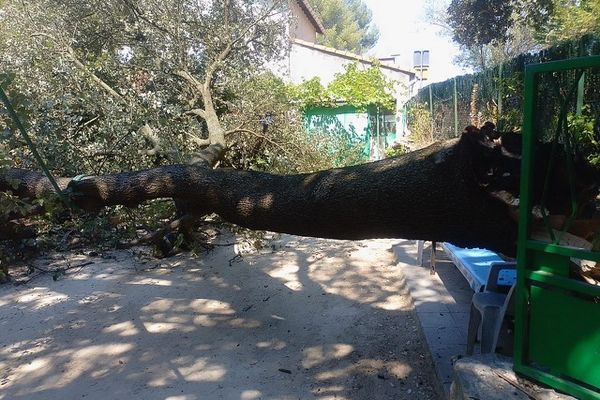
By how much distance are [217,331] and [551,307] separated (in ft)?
10.3

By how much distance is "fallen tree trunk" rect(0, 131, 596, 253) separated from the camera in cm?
219

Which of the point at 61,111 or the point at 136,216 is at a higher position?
the point at 61,111

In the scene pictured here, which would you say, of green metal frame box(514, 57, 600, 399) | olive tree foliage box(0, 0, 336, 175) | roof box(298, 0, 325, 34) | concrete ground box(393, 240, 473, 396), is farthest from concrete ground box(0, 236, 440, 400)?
roof box(298, 0, 325, 34)

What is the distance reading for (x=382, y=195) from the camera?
8.13 ft

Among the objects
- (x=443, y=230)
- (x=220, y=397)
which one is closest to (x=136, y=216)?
(x=220, y=397)

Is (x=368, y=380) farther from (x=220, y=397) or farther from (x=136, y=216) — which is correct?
(x=136, y=216)

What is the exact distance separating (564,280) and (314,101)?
12553mm

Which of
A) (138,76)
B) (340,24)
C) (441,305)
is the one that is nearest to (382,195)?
(441,305)

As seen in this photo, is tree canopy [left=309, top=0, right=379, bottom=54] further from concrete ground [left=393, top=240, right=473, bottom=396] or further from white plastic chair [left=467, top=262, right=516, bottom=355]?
white plastic chair [left=467, top=262, right=516, bottom=355]

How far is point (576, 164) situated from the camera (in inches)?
80.4

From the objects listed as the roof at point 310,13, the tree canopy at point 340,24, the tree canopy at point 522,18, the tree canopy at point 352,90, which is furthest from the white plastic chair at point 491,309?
the tree canopy at point 340,24

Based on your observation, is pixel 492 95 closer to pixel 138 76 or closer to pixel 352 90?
pixel 138 76

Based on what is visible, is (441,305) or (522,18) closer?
(441,305)

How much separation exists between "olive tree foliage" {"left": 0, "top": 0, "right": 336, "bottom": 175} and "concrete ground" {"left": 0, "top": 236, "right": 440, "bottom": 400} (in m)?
1.75
